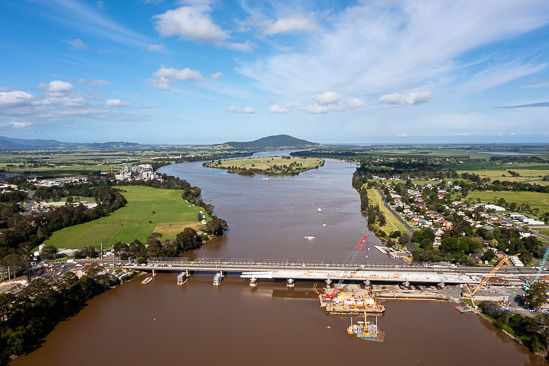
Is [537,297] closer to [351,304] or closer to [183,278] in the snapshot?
[351,304]

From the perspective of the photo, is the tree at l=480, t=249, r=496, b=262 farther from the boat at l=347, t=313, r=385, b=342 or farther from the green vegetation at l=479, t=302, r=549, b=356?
the boat at l=347, t=313, r=385, b=342

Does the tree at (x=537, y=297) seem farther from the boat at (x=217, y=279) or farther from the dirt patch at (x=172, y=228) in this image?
the dirt patch at (x=172, y=228)

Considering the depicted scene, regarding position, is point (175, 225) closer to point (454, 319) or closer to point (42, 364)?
point (42, 364)

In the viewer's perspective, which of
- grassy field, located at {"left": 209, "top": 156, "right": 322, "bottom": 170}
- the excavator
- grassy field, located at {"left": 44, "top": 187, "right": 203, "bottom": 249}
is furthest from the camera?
grassy field, located at {"left": 209, "top": 156, "right": 322, "bottom": 170}

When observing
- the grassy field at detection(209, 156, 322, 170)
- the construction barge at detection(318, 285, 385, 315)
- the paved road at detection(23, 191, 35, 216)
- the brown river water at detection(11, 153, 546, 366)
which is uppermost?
the grassy field at detection(209, 156, 322, 170)

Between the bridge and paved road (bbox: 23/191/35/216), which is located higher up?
paved road (bbox: 23/191/35/216)

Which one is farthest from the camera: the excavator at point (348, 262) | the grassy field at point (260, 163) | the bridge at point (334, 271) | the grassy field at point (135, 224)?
the grassy field at point (260, 163)

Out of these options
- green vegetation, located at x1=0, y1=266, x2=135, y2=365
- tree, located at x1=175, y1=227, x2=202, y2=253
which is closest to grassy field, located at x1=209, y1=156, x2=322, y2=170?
tree, located at x1=175, y1=227, x2=202, y2=253

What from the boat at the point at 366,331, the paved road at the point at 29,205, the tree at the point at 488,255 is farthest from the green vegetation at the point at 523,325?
the paved road at the point at 29,205
